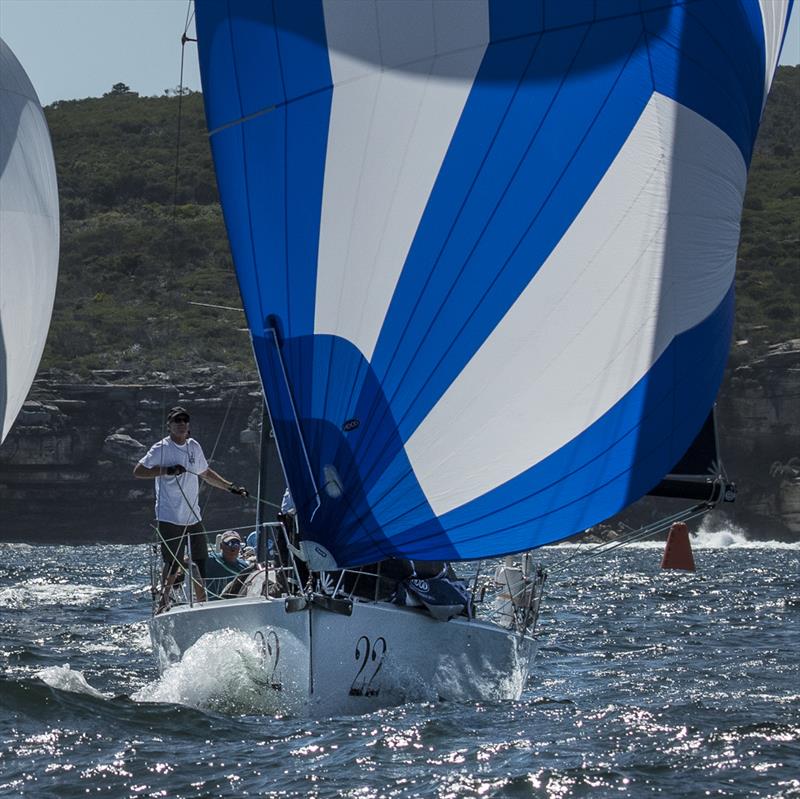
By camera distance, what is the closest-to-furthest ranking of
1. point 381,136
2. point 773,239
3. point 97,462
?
point 381,136 < point 97,462 < point 773,239

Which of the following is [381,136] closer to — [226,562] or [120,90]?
[226,562]

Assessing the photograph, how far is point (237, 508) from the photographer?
59219 millimetres

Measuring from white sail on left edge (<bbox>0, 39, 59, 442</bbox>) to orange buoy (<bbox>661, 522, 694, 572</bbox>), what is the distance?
16.6 metres

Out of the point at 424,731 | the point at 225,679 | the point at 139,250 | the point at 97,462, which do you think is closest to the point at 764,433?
the point at 97,462

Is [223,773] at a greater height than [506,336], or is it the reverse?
[506,336]

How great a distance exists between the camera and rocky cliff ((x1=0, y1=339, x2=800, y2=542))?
5791cm

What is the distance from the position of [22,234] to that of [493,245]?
8.49m

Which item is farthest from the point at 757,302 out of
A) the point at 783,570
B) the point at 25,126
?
the point at 25,126

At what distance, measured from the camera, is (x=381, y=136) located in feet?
29.2

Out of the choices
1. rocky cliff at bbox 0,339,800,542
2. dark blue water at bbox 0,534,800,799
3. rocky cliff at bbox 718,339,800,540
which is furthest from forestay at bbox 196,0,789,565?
rocky cliff at bbox 718,339,800,540

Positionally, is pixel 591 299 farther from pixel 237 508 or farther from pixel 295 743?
pixel 237 508

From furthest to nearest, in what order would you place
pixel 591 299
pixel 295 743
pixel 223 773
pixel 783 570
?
pixel 783 570 → pixel 591 299 → pixel 295 743 → pixel 223 773

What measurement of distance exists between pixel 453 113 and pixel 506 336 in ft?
4.28

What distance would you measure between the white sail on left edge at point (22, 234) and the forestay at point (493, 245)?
7.19 m
